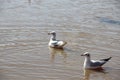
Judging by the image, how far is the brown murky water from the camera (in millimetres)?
15516

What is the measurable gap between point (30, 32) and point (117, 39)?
398 cm

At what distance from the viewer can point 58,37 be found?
1934 cm

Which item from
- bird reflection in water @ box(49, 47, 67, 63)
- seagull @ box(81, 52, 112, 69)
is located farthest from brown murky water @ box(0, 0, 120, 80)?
seagull @ box(81, 52, 112, 69)

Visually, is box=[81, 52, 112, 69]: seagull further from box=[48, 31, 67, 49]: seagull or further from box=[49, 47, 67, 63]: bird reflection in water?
box=[48, 31, 67, 49]: seagull

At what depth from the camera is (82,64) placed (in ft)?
53.4

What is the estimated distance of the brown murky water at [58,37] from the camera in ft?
50.9

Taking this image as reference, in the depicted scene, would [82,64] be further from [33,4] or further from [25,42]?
[33,4]

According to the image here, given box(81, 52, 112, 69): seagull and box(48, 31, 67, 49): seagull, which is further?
box(48, 31, 67, 49): seagull

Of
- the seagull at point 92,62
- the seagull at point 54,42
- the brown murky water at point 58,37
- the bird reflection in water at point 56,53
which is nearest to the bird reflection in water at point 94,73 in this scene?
the brown murky water at point 58,37

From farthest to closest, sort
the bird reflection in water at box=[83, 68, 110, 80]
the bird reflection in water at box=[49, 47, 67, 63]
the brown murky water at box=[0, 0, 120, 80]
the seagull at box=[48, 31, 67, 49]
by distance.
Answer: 1. the seagull at box=[48, 31, 67, 49]
2. the bird reflection in water at box=[49, 47, 67, 63]
3. the brown murky water at box=[0, 0, 120, 80]
4. the bird reflection in water at box=[83, 68, 110, 80]

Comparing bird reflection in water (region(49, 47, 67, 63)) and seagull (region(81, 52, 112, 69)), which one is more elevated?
bird reflection in water (region(49, 47, 67, 63))

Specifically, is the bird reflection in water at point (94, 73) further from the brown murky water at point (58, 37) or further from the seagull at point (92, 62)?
the seagull at point (92, 62)

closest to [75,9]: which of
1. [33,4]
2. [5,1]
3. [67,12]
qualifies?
[67,12]

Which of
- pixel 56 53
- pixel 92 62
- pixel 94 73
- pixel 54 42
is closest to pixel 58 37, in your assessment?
pixel 54 42
